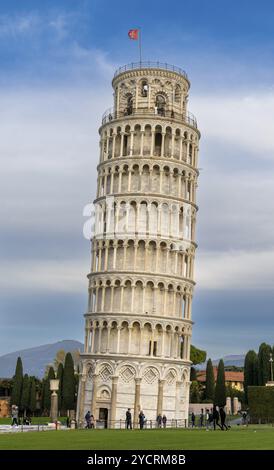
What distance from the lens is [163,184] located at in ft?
259

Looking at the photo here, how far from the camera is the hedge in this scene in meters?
73.3

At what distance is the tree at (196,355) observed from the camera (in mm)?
120281

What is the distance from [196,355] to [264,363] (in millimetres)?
20338

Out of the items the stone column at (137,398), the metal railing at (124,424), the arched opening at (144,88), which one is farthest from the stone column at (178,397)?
the arched opening at (144,88)

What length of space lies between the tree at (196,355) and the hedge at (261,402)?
4517 cm

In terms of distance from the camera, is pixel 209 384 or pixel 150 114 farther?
pixel 209 384

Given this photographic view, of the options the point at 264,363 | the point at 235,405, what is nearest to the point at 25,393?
the point at 264,363

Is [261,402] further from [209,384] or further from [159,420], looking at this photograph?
[209,384]

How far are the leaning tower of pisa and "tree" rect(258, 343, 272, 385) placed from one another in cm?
2687

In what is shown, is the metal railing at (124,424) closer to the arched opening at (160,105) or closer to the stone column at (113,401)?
the stone column at (113,401)

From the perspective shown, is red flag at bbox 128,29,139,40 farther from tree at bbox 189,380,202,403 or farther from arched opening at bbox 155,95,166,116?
tree at bbox 189,380,202,403

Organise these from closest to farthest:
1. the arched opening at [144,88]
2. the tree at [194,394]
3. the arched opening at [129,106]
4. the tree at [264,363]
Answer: the arched opening at [144,88] → the arched opening at [129,106] → the tree at [264,363] → the tree at [194,394]

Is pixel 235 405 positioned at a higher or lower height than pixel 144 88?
lower

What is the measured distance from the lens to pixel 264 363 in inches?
4072
